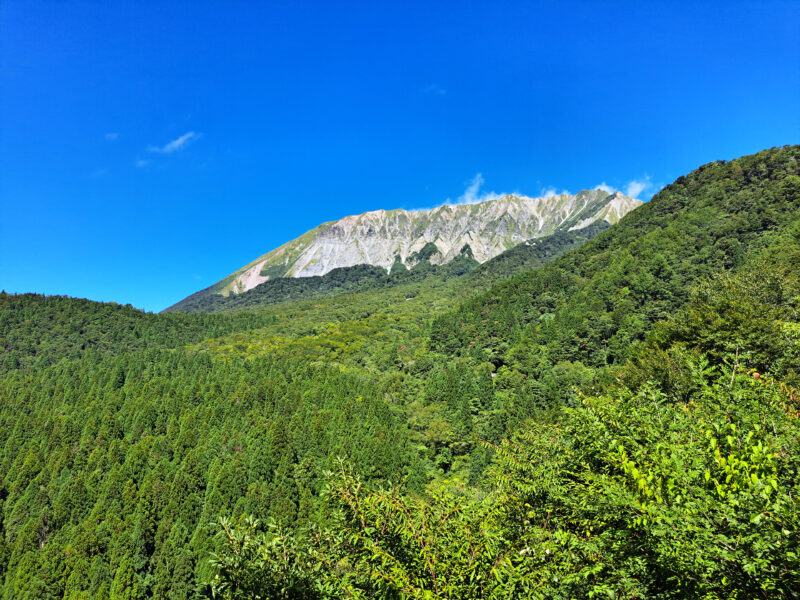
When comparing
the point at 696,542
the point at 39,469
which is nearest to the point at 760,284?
the point at 696,542

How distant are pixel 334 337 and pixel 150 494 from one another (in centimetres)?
6816

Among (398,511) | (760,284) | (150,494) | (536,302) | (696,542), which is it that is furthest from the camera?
(536,302)

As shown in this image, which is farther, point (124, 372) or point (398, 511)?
point (124, 372)

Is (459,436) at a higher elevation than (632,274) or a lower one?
lower

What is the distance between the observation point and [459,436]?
5728 centimetres

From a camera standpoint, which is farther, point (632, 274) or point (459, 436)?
point (632, 274)

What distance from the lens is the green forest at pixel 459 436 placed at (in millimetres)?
6547

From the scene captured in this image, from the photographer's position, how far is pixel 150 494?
2251 inches

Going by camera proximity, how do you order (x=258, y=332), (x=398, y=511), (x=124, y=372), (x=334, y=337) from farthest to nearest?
(x=258, y=332)
(x=334, y=337)
(x=124, y=372)
(x=398, y=511)

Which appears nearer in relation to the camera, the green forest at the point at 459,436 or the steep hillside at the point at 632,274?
the green forest at the point at 459,436

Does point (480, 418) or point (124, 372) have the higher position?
point (124, 372)

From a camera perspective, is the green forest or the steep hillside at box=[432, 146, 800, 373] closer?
the green forest

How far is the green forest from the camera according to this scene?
6547 millimetres

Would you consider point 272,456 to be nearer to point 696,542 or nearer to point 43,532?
point 43,532
